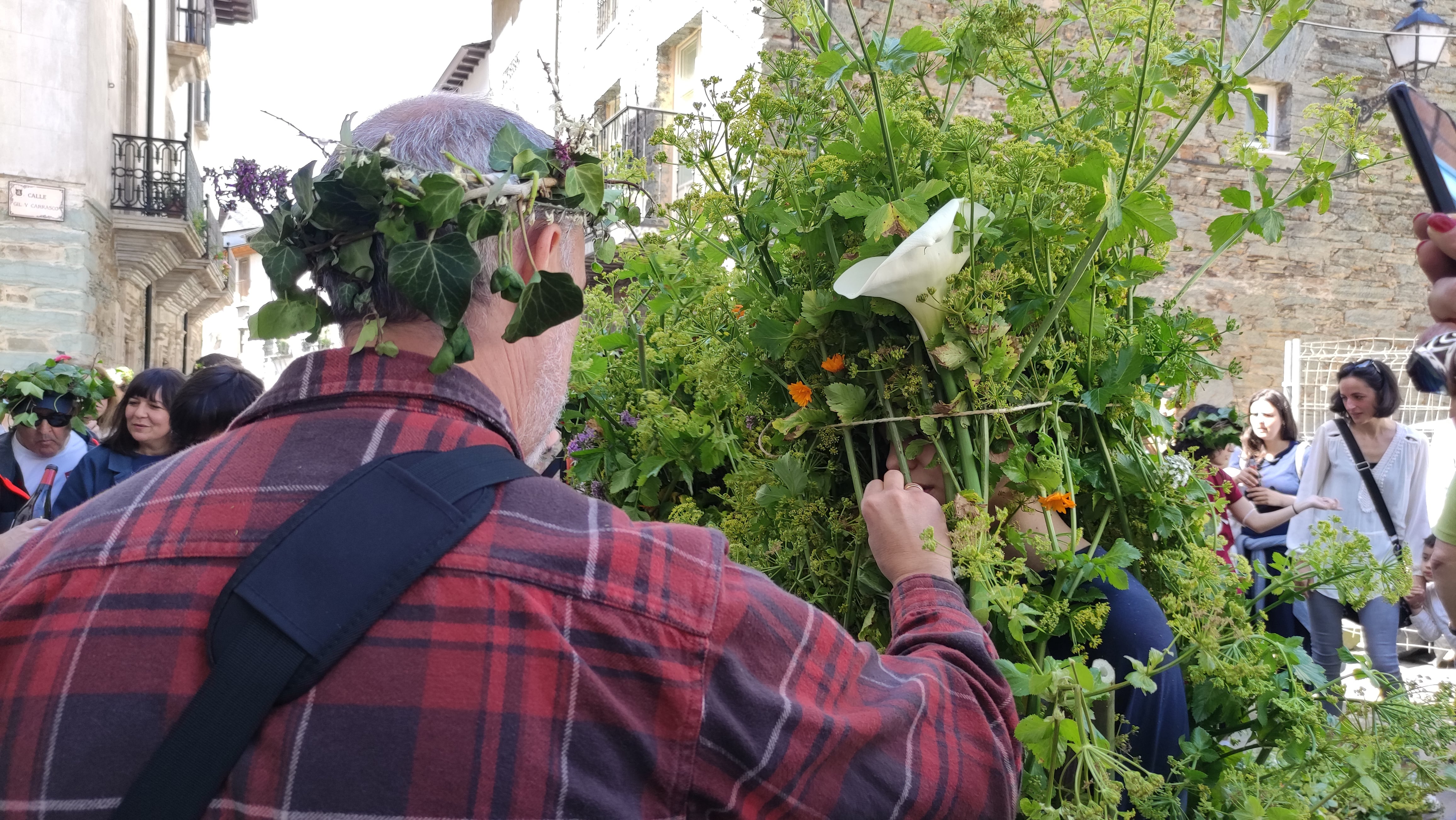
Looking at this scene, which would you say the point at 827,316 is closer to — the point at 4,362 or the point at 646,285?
the point at 646,285

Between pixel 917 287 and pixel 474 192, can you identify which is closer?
pixel 474 192

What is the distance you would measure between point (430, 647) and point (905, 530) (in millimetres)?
554

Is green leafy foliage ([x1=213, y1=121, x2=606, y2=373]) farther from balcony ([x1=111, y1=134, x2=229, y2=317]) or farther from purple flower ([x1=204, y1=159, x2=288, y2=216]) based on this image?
balcony ([x1=111, y1=134, x2=229, y2=317])

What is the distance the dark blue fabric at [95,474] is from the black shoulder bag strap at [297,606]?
10.4 ft

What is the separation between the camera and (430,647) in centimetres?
87

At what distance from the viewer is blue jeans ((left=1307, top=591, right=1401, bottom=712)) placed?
170 inches

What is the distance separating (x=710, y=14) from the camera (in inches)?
349

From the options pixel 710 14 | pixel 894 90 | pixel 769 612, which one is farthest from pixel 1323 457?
pixel 710 14

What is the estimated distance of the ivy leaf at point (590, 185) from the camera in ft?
3.68

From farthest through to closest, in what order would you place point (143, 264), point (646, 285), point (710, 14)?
point (143, 264), point (710, 14), point (646, 285)

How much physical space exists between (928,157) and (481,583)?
Answer: 0.75 m

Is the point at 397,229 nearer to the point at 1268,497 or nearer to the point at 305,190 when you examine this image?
the point at 305,190

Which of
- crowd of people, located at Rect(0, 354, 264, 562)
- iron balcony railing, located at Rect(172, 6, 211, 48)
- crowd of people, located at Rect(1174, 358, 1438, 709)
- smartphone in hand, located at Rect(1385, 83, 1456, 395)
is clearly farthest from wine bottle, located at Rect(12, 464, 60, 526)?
Answer: iron balcony railing, located at Rect(172, 6, 211, 48)

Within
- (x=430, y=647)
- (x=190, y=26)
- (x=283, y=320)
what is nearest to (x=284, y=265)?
(x=283, y=320)
